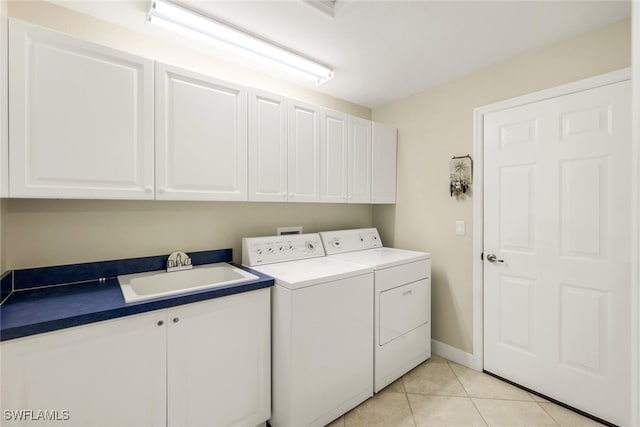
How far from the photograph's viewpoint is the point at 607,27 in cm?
174

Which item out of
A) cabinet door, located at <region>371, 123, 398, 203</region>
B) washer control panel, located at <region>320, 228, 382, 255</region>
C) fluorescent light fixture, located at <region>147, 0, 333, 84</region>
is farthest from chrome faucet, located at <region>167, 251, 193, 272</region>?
cabinet door, located at <region>371, 123, 398, 203</region>

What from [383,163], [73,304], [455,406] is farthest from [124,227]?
[455,406]

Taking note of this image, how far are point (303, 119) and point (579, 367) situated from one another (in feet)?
8.30

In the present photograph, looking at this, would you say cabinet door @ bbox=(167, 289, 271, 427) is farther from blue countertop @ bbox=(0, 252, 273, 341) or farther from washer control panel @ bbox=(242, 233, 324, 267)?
washer control panel @ bbox=(242, 233, 324, 267)

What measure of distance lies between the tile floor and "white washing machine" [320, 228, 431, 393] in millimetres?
129

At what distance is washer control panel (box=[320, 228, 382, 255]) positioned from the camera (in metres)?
2.50

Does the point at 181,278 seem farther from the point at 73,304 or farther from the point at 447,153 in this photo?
the point at 447,153

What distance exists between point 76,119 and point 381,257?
6.87 feet

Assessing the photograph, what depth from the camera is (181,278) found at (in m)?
1.88

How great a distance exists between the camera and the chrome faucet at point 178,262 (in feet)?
6.08

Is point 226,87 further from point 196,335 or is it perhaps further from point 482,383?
point 482,383

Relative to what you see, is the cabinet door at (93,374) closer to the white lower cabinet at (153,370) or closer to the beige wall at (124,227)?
the white lower cabinet at (153,370)

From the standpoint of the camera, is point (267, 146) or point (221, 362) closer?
point (221, 362)

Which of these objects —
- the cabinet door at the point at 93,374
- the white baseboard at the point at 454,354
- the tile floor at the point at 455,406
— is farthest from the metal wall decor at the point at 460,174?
the cabinet door at the point at 93,374
